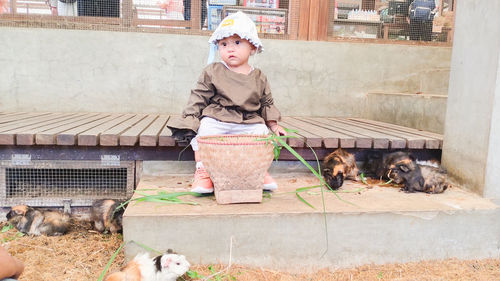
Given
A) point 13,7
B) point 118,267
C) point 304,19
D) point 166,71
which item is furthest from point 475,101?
point 13,7

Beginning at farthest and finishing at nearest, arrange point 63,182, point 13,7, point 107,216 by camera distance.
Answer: point 13,7
point 63,182
point 107,216

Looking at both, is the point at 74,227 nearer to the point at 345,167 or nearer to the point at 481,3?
the point at 345,167

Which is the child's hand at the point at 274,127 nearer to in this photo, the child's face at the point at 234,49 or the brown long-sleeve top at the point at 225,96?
the brown long-sleeve top at the point at 225,96

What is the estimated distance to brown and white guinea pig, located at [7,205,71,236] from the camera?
2.89 metres

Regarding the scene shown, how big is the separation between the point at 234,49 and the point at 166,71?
241 centimetres

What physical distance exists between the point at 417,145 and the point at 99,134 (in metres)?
2.57

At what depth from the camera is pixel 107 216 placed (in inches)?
114

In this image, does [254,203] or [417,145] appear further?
[417,145]

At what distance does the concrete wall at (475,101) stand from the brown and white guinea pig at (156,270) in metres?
2.18

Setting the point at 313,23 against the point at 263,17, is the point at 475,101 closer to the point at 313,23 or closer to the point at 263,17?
the point at 313,23

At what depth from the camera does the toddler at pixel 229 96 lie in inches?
113

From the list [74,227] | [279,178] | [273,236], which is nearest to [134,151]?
[74,227]

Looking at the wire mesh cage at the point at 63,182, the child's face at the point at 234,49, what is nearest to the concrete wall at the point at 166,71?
the wire mesh cage at the point at 63,182

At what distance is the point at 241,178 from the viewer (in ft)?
7.75
